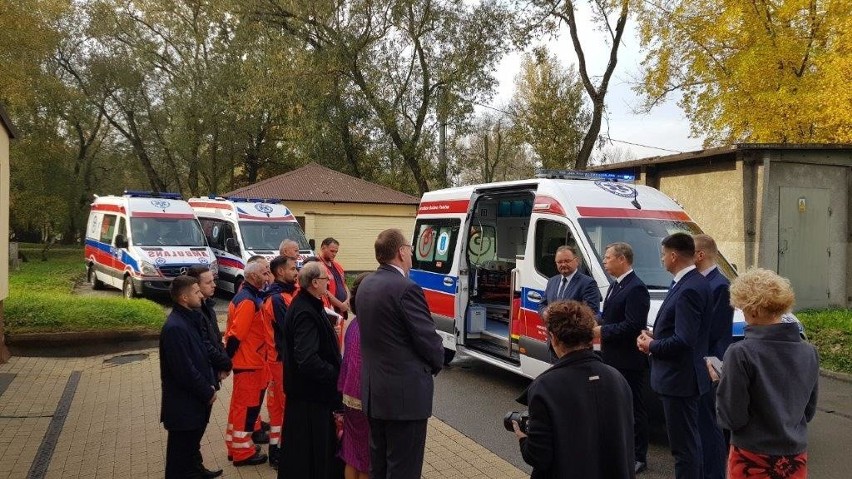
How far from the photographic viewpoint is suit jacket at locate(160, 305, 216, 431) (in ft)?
14.7

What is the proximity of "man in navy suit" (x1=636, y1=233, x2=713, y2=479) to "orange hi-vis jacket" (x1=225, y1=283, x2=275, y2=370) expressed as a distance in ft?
10.2

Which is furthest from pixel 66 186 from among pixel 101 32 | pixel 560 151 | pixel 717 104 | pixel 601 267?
pixel 601 267

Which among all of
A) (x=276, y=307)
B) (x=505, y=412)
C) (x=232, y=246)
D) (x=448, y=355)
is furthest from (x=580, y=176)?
(x=232, y=246)

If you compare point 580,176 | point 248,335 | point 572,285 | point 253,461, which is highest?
point 580,176

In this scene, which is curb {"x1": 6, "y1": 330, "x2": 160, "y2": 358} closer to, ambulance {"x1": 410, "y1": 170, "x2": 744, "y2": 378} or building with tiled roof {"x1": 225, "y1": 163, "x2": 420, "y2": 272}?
ambulance {"x1": 410, "y1": 170, "x2": 744, "y2": 378}

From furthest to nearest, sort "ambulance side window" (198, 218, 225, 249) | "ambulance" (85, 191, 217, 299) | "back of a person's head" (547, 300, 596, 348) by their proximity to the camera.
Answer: "ambulance side window" (198, 218, 225, 249)
"ambulance" (85, 191, 217, 299)
"back of a person's head" (547, 300, 596, 348)

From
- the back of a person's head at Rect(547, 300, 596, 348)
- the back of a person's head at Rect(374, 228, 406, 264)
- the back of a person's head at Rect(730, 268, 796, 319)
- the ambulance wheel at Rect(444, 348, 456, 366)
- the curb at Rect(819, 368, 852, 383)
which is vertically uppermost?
the back of a person's head at Rect(374, 228, 406, 264)

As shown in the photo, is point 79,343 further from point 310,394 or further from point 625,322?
point 625,322

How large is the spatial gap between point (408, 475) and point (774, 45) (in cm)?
1709

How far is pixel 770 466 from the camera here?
3.18 meters

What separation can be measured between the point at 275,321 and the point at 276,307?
4.8 inches

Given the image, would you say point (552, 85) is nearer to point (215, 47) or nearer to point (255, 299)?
point (215, 47)

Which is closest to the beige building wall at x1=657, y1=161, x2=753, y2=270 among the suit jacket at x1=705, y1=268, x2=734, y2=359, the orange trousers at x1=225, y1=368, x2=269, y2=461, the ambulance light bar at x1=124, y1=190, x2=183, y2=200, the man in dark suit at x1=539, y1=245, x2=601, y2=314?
the man in dark suit at x1=539, y1=245, x2=601, y2=314

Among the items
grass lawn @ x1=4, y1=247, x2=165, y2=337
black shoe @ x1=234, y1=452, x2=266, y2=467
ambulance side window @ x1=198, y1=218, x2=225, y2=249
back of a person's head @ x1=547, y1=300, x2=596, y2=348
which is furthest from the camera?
→ ambulance side window @ x1=198, y1=218, x2=225, y2=249
